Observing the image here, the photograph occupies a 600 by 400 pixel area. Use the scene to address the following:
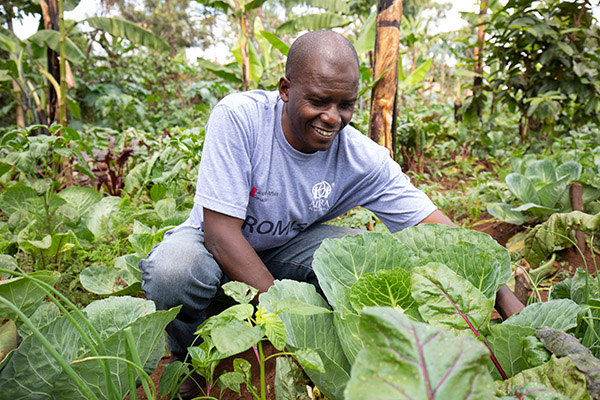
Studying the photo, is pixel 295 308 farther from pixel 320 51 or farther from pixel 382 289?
pixel 320 51

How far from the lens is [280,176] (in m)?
1.69

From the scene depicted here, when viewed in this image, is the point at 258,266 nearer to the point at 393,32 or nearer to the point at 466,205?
the point at 393,32

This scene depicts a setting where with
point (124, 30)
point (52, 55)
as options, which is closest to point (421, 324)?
→ point (52, 55)

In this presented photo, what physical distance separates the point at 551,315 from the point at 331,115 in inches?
34.3

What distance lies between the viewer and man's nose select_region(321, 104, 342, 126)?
149 cm

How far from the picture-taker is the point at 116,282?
6.18 feet

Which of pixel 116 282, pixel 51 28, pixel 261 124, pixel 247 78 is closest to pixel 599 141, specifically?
pixel 247 78

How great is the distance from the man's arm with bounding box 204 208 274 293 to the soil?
0.31 metres

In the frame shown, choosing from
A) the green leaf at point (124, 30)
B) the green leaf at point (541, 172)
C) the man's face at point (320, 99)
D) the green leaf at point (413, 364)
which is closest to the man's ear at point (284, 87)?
the man's face at point (320, 99)

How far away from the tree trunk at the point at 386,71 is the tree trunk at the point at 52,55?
3.10 metres

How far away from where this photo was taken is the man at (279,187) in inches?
58.4

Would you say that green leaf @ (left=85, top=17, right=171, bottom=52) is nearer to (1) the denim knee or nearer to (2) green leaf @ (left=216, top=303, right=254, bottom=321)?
→ (1) the denim knee

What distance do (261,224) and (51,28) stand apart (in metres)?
3.64

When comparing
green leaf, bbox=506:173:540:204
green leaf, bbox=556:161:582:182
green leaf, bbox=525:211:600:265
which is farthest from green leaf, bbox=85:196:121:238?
green leaf, bbox=556:161:582:182
